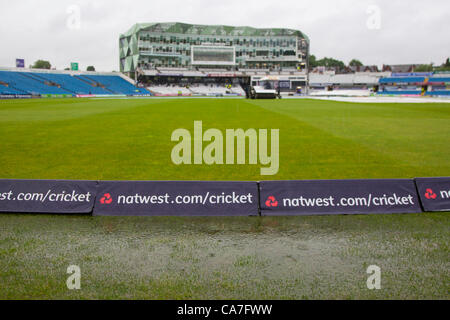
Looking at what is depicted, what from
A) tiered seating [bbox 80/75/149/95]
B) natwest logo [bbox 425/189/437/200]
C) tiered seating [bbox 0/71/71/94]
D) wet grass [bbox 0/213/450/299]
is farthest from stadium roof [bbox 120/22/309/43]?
natwest logo [bbox 425/189/437/200]

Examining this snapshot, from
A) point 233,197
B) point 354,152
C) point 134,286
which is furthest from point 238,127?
point 134,286

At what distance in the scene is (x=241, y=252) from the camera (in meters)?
5.45

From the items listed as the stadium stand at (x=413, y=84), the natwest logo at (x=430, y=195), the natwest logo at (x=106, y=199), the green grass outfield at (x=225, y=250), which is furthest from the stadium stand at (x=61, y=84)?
the stadium stand at (x=413, y=84)

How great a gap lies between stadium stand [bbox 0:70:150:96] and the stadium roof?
23.3m

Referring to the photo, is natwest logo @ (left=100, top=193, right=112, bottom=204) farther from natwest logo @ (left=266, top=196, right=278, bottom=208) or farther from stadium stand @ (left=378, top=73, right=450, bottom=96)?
stadium stand @ (left=378, top=73, right=450, bottom=96)

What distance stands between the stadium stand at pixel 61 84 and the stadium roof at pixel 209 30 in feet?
76.5

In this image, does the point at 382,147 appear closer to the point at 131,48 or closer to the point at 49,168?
the point at 49,168

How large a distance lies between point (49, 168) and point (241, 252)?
7373mm

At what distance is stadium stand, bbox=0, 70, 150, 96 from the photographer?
70562mm

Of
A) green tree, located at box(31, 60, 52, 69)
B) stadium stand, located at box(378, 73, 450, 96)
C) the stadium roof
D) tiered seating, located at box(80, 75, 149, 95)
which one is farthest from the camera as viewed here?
green tree, located at box(31, 60, 52, 69)

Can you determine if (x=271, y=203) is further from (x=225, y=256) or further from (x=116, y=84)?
(x=116, y=84)

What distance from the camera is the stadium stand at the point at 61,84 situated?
232ft

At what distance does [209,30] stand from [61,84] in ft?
204
